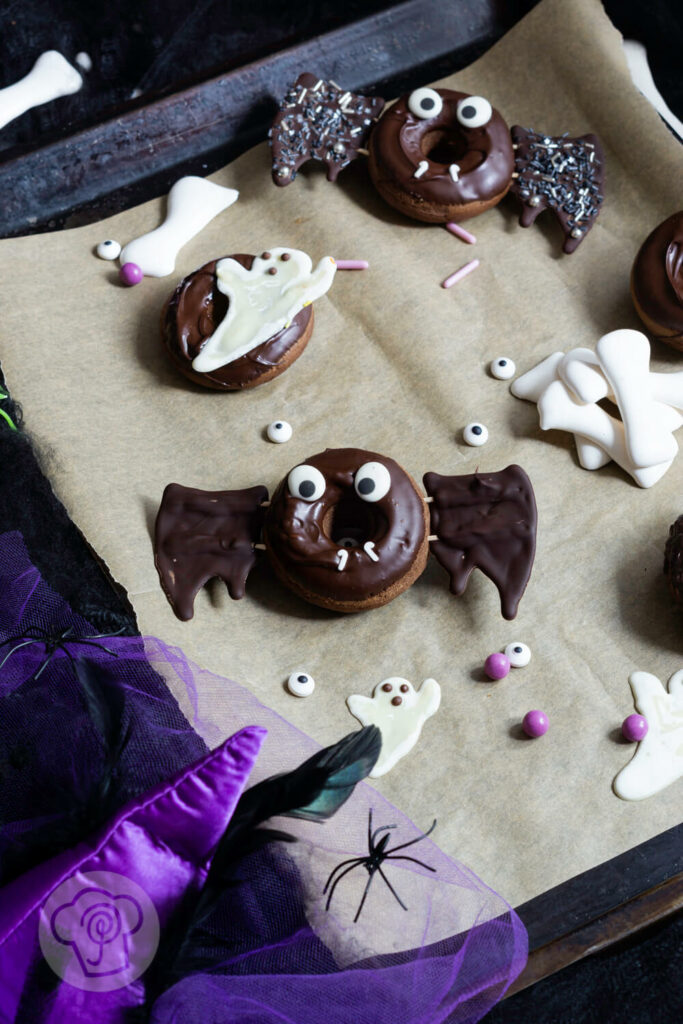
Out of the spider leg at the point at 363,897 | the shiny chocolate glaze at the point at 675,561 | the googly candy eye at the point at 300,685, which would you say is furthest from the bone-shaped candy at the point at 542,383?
the spider leg at the point at 363,897

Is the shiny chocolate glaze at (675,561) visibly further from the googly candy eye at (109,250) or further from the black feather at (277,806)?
the googly candy eye at (109,250)

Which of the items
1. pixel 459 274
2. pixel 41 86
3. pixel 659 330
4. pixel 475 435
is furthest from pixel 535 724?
pixel 41 86

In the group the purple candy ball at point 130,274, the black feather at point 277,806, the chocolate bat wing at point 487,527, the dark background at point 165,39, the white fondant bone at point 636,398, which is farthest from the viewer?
the dark background at point 165,39

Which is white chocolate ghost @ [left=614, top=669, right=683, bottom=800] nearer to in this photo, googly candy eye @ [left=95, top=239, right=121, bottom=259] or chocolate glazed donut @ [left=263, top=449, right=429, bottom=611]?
chocolate glazed donut @ [left=263, top=449, right=429, bottom=611]

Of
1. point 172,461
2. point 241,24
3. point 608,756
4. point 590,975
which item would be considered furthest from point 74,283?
point 590,975

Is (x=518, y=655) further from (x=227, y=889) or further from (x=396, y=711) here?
(x=227, y=889)
